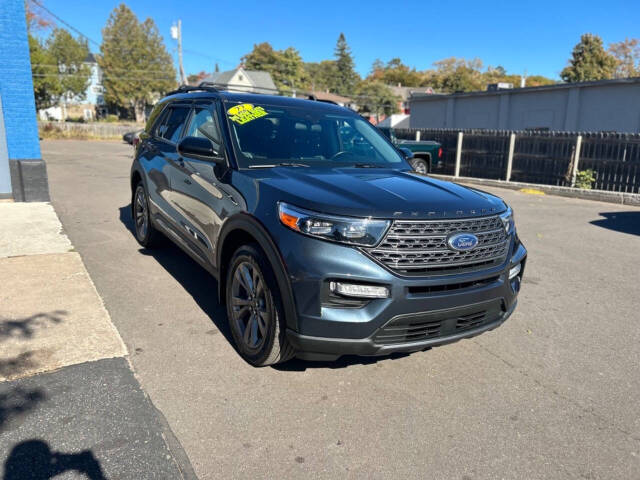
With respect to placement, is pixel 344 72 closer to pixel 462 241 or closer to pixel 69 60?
pixel 69 60

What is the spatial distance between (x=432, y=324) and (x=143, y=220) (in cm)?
452

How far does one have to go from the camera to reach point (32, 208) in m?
8.82

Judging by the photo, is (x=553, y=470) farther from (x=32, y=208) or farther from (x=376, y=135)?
(x=32, y=208)

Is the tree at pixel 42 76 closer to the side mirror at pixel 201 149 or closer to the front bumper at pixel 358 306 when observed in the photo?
the side mirror at pixel 201 149

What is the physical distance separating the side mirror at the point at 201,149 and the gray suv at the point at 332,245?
1cm

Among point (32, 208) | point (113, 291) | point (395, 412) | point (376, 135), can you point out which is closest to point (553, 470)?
point (395, 412)

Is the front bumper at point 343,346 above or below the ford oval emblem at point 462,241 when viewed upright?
below

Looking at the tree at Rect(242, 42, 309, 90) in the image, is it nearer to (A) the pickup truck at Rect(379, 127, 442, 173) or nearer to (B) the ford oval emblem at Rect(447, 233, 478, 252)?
(A) the pickup truck at Rect(379, 127, 442, 173)

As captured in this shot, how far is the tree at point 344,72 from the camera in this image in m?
115

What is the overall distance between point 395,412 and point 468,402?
1.64 ft

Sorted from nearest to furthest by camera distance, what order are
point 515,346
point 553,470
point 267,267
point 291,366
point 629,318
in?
1. point 553,470
2. point 267,267
3. point 291,366
4. point 515,346
5. point 629,318

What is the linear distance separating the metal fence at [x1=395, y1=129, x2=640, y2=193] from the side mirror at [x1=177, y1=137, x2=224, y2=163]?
41.7 ft

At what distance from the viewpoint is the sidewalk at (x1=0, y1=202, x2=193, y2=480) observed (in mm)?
2486

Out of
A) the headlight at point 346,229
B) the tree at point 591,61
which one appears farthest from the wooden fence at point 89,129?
the tree at point 591,61
